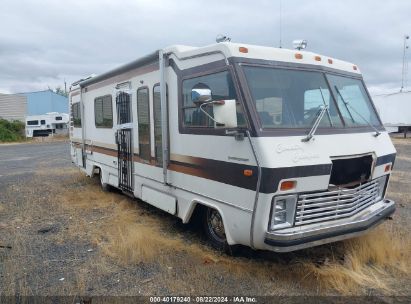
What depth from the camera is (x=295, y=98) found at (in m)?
4.54

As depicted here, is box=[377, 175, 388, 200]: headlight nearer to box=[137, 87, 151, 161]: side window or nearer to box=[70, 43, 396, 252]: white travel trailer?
box=[70, 43, 396, 252]: white travel trailer

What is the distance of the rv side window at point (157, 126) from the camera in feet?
19.4

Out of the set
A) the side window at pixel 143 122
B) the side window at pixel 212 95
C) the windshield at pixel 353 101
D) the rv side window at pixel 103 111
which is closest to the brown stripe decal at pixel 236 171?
the side window at pixel 212 95

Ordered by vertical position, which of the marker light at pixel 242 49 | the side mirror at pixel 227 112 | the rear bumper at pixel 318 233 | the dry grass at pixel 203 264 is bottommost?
the dry grass at pixel 203 264

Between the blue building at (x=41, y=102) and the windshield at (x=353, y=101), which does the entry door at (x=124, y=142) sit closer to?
the windshield at (x=353, y=101)

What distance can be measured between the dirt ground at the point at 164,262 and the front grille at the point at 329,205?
0.59 metres

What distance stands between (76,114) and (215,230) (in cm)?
634

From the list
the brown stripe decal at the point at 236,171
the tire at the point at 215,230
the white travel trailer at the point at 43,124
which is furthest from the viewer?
the white travel trailer at the point at 43,124

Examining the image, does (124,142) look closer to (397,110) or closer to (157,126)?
(157,126)

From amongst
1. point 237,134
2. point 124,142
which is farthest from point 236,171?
point 124,142

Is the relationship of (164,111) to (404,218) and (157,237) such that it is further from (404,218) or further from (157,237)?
(404,218)

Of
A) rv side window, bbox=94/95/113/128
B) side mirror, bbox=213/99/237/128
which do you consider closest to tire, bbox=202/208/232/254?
side mirror, bbox=213/99/237/128

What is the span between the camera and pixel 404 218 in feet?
21.5

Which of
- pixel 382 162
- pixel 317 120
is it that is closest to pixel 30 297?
pixel 317 120
